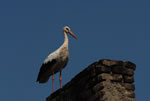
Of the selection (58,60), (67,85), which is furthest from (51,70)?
(67,85)

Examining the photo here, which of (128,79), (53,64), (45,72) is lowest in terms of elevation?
(128,79)

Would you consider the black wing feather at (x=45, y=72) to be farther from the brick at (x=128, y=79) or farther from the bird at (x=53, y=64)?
the brick at (x=128, y=79)

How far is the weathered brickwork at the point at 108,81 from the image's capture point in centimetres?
869

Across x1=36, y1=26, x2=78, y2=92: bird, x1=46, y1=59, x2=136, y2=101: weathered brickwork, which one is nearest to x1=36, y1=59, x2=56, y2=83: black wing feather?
x1=36, y1=26, x2=78, y2=92: bird

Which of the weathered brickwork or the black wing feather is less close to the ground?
the black wing feather

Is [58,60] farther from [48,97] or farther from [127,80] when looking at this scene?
[127,80]

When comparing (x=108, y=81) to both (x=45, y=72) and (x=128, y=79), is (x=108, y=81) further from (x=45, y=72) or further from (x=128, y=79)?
(x=45, y=72)

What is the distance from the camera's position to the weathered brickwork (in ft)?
28.5

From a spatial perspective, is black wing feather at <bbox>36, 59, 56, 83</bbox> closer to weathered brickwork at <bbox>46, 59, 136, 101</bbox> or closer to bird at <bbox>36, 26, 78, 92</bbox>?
bird at <bbox>36, 26, 78, 92</bbox>

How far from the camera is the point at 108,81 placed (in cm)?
877

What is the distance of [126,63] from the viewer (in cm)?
914

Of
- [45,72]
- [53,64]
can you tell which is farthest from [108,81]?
[45,72]

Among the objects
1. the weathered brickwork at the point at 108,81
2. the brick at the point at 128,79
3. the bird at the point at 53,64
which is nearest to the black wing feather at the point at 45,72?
the bird at the point at 53,64

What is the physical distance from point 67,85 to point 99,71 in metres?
1.57
